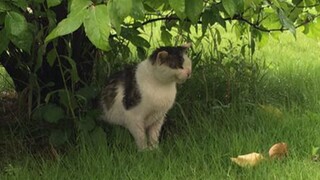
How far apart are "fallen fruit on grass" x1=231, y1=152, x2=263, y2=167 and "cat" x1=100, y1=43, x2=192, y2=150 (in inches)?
21.2

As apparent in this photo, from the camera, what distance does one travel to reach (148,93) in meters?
3.10

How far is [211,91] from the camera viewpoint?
3.73 m

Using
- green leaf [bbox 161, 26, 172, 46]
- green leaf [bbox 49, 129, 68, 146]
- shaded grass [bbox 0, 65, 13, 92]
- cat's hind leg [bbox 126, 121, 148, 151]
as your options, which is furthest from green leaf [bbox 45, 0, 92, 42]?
shaded grass [bbox 0, 65, 13, 92]

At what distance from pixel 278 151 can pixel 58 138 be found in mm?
1173

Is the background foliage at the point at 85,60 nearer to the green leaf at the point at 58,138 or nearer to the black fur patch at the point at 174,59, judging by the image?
the green leaf at the point at 58,138

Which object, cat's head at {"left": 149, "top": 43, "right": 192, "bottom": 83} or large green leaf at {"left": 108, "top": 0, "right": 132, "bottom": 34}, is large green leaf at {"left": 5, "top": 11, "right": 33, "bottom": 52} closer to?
large green leaf at {"left": 108, "top": 0, "right": 132, "bottom": 34}

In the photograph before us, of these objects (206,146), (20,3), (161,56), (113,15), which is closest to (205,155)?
(206,146)

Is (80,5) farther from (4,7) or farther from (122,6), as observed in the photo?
(4,7)

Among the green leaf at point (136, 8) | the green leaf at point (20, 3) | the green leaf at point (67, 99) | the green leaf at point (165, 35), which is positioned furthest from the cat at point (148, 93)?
the green leaf at point (136, 8)

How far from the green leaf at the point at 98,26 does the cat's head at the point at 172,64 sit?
1.38 metres

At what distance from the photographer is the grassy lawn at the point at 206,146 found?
266 centimetres

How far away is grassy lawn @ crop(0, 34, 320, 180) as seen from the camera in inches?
105

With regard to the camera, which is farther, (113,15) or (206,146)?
(206,146)

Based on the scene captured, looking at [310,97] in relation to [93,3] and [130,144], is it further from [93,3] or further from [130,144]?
[93,3]
